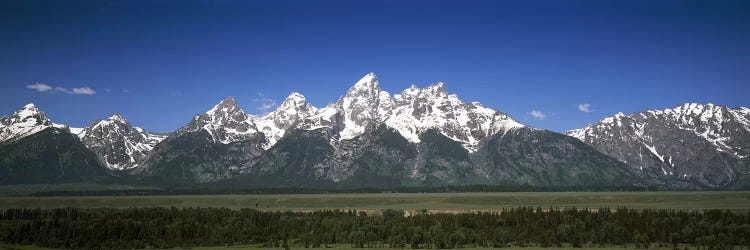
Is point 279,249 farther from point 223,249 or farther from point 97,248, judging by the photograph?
point 97,248

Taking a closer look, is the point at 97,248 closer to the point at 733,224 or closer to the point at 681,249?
Result: the point at 681,249

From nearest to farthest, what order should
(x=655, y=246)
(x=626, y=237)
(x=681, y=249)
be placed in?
(x=681, y=249)
(x=655, y=246)
(x=626, y=237)

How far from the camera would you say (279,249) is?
188 m

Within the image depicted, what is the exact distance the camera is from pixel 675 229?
198250 mm

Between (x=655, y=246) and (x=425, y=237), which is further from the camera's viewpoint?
(x=425, y=237)

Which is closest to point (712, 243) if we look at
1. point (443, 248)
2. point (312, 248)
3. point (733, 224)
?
point (733, 224)

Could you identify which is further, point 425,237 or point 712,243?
point 425,237

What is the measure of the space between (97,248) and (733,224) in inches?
6456

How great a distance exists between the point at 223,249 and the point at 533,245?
79263 mm

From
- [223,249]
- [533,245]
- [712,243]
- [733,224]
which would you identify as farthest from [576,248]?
[223,249]

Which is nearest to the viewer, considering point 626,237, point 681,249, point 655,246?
point 681,249

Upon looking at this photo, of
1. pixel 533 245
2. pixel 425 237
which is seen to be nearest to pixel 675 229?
pixel 533 245

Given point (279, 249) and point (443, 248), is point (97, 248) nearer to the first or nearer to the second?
point (279, 249)

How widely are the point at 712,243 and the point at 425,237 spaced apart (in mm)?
68827
